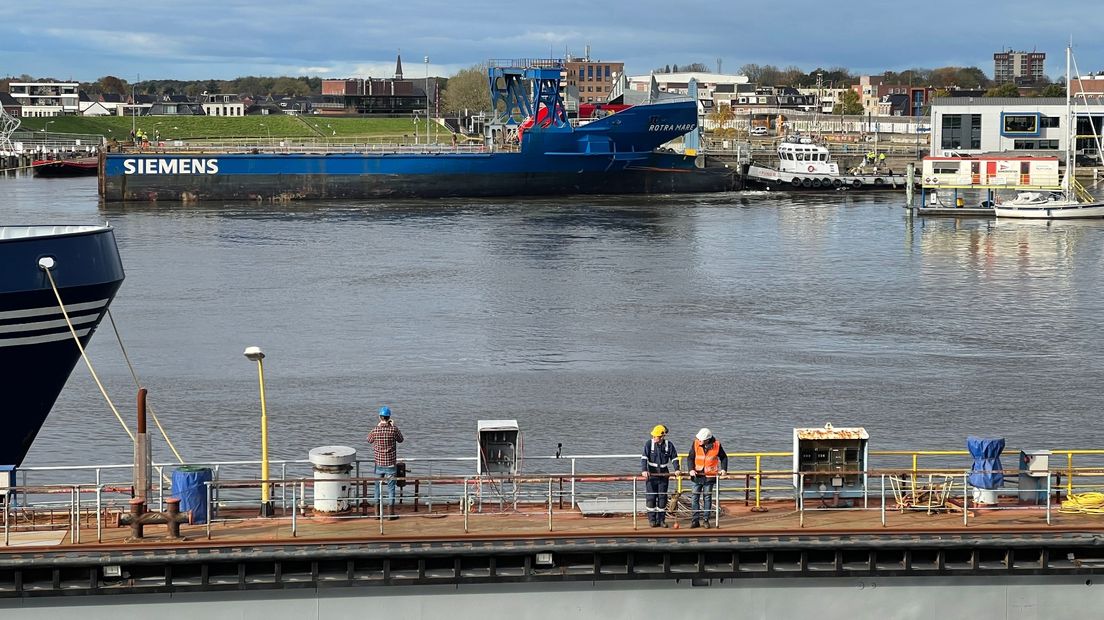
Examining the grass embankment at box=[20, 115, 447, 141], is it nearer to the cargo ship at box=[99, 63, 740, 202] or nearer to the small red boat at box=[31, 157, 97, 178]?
the small red boat at box=[31, 157, 97, 178]

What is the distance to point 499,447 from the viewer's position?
1524cm

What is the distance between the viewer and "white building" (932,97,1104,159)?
276ft

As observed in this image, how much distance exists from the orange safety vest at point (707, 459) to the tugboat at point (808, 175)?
66.9 metres

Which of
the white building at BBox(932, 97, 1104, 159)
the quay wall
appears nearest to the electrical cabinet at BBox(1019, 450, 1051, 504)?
the quay wall

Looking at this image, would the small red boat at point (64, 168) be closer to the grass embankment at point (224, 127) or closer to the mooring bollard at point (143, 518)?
the grass embankment at point (224, 127)

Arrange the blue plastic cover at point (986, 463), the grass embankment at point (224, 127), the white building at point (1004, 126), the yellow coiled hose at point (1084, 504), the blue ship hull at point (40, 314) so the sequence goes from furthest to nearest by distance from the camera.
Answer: the grass embankment at point (224, 127), the white building at point (1004, 126), the blue ship hull at point (40, 314), the blue plastic cover at point (986, 463), the yellow coiled hose at point (1084, 504)

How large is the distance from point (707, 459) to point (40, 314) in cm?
737

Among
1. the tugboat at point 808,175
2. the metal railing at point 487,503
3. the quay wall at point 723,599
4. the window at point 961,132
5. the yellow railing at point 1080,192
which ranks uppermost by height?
the window at point 961,132

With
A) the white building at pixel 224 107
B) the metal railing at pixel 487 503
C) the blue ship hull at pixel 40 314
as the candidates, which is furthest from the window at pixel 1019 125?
the white building at pixel 224 107

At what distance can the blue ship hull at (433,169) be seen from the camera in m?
72.1

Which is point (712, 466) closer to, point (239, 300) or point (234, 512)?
point (234, 512)

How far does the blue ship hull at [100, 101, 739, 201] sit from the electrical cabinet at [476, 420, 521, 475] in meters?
59.1

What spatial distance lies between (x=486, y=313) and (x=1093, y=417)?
1598 centimetres

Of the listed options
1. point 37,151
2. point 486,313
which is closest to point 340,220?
point 486,313
